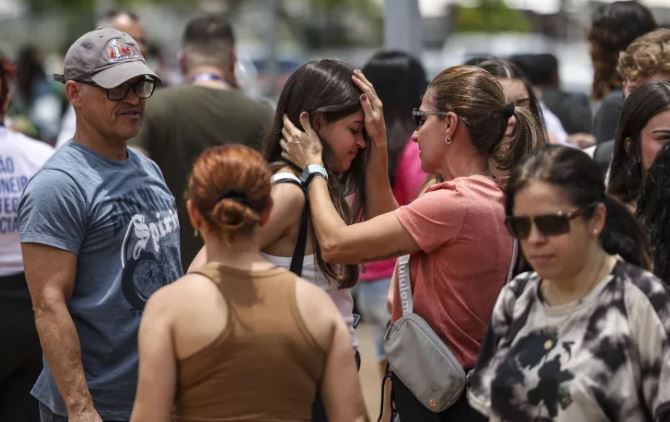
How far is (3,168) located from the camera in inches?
227

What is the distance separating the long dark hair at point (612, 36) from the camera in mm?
6691

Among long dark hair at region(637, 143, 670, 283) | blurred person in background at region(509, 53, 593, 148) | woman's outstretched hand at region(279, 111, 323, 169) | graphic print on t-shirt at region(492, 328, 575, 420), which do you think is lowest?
blurred person in background at region(509, 53, 593, 148)

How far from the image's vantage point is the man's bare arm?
424 cm

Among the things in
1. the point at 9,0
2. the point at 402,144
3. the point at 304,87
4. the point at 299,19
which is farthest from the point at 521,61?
the point at 9,0

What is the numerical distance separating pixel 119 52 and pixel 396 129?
107 inches

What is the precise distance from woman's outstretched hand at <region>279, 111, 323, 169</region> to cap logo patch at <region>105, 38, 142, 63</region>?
625mm

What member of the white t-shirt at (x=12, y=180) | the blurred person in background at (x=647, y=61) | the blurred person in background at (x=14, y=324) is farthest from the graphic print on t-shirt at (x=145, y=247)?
the blurred person in background at (x=647, y=61)

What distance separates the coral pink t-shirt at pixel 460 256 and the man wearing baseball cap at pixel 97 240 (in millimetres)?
885

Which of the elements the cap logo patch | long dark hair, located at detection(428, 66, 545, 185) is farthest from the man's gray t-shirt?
long dark hair, located at detection(428, 66, 545, 185)

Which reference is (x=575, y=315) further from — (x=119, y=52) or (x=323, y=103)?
(x=119, y=52)

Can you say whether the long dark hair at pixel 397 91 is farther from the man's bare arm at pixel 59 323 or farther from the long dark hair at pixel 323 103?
the man's bare arm at pixel 59 323

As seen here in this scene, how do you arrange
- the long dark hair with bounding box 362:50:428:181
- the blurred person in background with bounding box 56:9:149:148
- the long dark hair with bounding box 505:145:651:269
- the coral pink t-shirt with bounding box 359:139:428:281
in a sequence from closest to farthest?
the long dark hair with bounding box 505:145:651:269 < the coral pink t-shirt with bounding box 359:139:428:281 < the long dark hair with bounding box 362:50:428:181 < the blurred person in background with bounding box 56:9:149:148

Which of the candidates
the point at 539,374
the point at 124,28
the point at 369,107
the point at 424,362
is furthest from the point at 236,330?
the point at 124,28

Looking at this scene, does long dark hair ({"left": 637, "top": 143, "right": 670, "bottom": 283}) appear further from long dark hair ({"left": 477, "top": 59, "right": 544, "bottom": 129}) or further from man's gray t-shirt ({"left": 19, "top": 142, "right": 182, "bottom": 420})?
long dark hair ({"left": 477, "top": 59, "right": 544, "bottom": 129})
